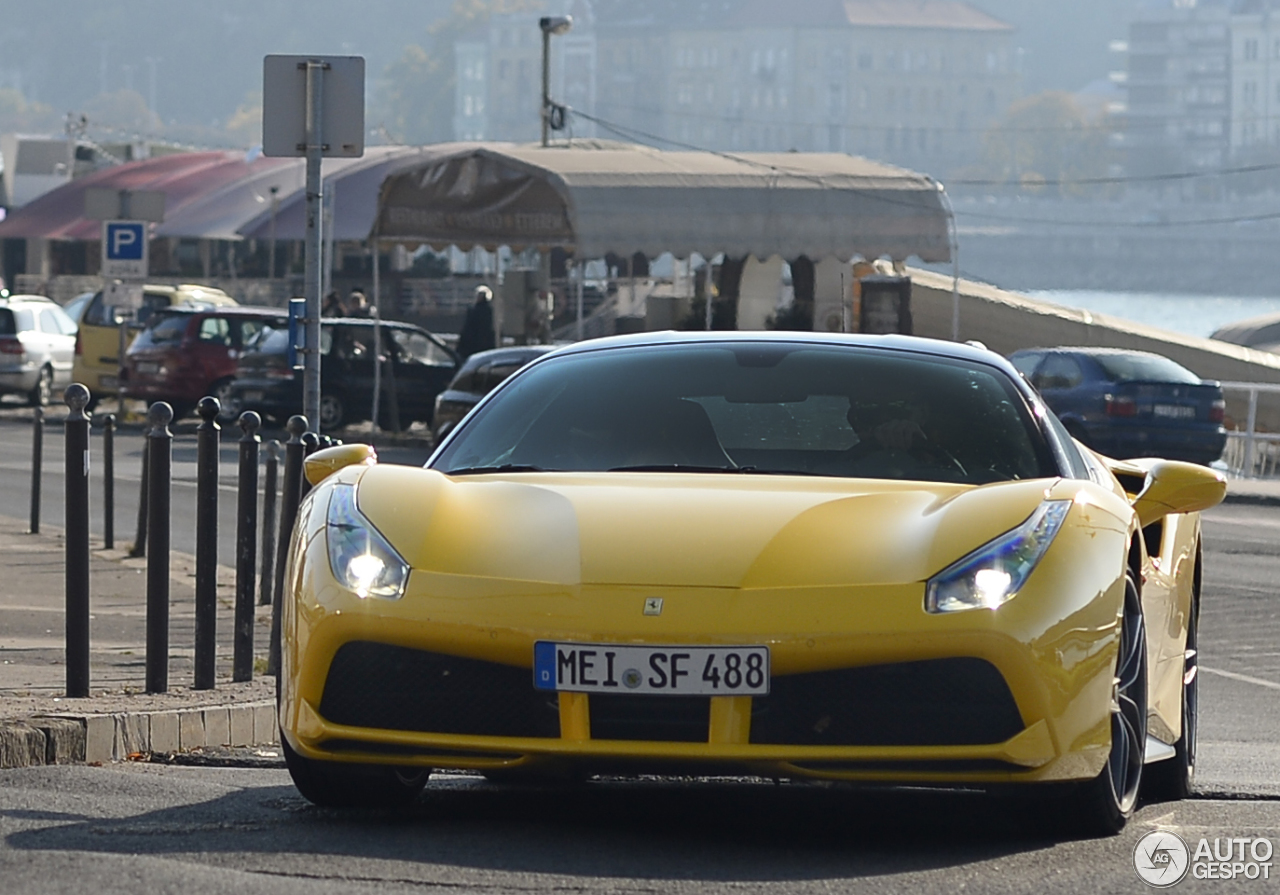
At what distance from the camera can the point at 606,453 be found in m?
5.89

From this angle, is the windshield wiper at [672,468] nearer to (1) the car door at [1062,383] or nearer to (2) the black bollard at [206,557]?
(2) the black bollard at [206,557]

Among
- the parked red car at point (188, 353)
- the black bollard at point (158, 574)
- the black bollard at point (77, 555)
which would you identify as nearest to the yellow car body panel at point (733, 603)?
the black bollard at point (77, 555)

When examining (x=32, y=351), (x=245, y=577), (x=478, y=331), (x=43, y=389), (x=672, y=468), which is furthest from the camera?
(x=43, y=389)

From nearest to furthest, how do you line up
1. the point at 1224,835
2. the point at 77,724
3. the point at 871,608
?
the point at 871,608, the point at 1224,835, the point at 77,724

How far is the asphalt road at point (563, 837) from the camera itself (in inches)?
178

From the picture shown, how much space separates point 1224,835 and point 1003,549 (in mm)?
894

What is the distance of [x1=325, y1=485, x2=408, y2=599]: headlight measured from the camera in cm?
516

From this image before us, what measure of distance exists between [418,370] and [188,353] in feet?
9.88

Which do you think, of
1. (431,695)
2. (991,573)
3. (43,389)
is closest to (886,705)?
(991,573)

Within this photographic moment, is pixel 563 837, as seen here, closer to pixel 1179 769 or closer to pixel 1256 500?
pixel 1179 769

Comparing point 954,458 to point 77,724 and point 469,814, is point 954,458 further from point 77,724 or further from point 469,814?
point 77,724

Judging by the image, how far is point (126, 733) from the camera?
677cm

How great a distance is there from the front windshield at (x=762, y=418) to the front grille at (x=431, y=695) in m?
0.90

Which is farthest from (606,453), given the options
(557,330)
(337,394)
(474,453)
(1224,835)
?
(557,330)
